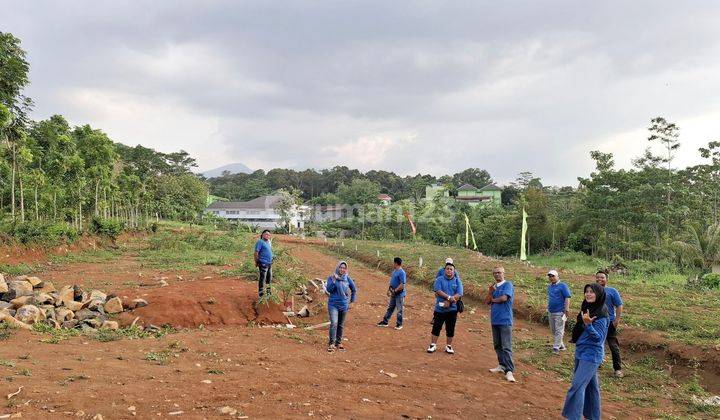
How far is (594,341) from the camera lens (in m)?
5.53

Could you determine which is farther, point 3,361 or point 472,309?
point 472,309

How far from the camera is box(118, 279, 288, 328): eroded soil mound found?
1027 cm

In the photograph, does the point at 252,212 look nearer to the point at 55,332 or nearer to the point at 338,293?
the point at 55,332

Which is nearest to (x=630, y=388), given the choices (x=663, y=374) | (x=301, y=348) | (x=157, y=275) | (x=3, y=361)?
(x=663, y=374)

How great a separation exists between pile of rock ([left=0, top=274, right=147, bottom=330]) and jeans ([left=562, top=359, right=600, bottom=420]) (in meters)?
8.38

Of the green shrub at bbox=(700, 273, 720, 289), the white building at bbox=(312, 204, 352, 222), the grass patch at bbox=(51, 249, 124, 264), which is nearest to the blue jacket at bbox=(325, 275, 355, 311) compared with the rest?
the grass patch at bbox=(51, 249, 124, 264)

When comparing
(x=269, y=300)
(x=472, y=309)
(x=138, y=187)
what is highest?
(x=138, y=187)

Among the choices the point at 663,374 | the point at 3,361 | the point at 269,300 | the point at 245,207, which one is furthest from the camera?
the point at 245,207

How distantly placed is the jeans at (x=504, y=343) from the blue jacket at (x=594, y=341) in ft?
6.40

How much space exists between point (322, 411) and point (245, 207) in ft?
253

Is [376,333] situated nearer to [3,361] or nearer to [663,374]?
[663,374]

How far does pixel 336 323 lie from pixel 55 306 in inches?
241

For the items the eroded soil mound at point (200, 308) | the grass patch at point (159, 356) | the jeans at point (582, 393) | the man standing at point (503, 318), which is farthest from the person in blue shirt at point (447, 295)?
the grass patch at point (159, 356)

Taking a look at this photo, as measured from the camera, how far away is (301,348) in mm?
8828
